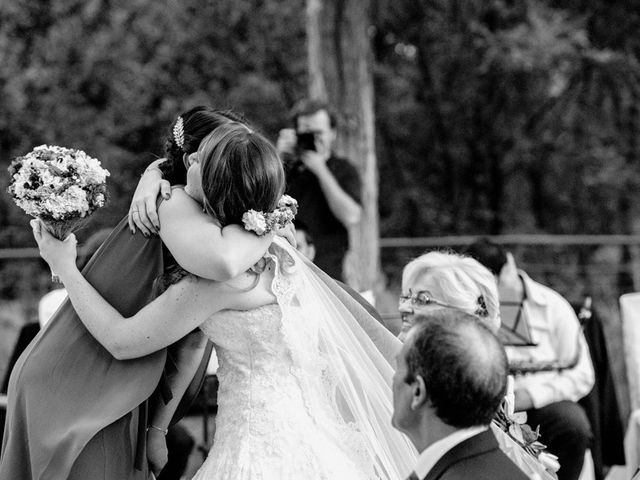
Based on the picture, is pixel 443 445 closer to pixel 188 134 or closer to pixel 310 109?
→ pixel 188 134

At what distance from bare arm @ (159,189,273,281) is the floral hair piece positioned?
0.07 feet

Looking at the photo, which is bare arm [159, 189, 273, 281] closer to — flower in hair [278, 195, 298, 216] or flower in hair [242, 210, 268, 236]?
flower in hair [242, 210, 268, 236]

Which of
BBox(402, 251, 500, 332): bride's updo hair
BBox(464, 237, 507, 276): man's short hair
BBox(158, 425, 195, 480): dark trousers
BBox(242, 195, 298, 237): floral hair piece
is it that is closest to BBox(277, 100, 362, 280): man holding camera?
BBox(464, 237, 507, 276): man's short hair

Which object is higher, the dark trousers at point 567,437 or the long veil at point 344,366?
the long veil at point 344,366

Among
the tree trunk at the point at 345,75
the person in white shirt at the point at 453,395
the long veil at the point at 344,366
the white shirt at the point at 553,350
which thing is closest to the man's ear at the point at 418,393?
the person in white shirt at the point at 453,395

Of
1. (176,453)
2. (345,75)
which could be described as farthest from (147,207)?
(345,75)

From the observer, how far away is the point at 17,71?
43.3 ft

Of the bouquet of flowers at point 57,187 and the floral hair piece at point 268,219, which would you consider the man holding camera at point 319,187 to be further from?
the bouquet of flowers at point 57,187

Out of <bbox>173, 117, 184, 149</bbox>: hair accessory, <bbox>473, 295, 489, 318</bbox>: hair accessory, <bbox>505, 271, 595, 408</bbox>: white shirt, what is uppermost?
<bbox>173, 117, 184, 149</bbox>: hair accessory

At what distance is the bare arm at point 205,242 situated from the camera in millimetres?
2398

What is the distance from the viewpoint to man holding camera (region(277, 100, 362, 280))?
5376mm

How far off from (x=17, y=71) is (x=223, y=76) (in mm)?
2867

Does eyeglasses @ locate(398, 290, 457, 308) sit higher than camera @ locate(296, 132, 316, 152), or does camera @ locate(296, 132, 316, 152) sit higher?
camera @ locate(296, 132, 316, 152)

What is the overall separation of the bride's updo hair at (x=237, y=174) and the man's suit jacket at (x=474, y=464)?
924 mm
